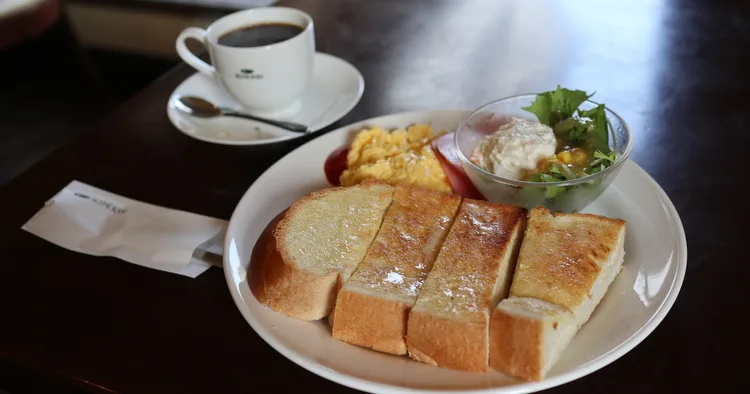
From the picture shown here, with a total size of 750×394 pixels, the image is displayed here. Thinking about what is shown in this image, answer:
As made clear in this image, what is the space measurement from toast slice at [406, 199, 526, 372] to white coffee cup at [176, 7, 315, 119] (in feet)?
2.44

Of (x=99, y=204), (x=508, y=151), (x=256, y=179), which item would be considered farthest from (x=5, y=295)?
(x=508, y=151)

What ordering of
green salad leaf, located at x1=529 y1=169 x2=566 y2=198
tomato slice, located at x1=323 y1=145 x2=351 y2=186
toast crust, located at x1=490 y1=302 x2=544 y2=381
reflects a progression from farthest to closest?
tomato slice, located at x1=323 y1=145 x2=351 y2=186, green salad leaf, located at x1=529 y1=169 x2=566 y2=198, toast crust, located at x1=490 y1=302 x2=544 y2=381

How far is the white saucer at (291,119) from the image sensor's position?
1.69 m

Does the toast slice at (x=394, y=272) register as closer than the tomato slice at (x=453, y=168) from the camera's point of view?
Yes

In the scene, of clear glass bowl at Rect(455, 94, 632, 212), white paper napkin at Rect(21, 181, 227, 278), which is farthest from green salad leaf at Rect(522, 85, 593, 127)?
white paper napkin at Rect(21, 181, 227, 278)

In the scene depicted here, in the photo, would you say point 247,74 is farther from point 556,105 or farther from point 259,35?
point 556,105

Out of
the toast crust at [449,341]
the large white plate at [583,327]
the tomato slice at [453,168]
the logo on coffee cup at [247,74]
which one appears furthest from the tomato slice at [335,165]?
the toast crust at [449,341]

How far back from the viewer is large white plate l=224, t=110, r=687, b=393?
0.94m

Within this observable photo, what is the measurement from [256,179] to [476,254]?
25.6 inches

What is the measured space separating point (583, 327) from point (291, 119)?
3.48 ft

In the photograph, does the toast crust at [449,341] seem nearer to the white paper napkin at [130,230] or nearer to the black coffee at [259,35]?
the white paper napkin at [130,230]

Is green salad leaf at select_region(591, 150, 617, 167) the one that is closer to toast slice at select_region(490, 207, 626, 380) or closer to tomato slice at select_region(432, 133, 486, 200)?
toast slice at select_region(490, 207, 626, 380)

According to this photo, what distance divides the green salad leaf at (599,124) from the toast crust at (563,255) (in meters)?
0.26

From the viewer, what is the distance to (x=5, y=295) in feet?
4.24
